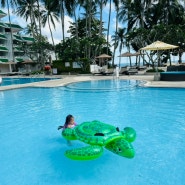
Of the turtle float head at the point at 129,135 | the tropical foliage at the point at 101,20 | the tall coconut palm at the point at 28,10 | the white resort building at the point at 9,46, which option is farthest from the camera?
the white resort building at the point at 9,46

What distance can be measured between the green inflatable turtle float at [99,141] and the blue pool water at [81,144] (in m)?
0.36

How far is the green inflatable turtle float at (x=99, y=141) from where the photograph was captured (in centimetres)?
404

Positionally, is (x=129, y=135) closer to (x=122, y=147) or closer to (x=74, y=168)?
(x=122, y=147)

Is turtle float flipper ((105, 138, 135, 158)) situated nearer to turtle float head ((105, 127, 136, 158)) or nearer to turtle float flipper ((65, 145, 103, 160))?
turtle float head ((105, 127, 136, 158))

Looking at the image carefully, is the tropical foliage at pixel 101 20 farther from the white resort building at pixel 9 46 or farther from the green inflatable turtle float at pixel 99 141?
the green inflatable turtle float at pixel 99 141

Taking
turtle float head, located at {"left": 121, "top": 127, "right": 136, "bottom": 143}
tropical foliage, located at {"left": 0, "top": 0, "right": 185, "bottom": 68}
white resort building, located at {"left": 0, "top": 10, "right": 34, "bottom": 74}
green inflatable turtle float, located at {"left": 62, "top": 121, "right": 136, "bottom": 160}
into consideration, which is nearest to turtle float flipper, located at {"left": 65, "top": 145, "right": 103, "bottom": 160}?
green inflatable turtle float, located at {"left": 62, "top": 121, "right": 136, "bottom": 160}

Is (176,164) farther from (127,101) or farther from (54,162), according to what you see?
(127,101)

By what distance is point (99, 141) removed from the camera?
4332 mm

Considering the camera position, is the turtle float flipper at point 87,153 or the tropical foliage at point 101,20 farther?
the tropical foliage at point 101,20

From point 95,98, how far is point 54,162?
7219mm

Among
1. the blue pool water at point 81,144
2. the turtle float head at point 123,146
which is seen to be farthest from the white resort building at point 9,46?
the turtle float head at point 123,146

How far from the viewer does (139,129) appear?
6.61 meters

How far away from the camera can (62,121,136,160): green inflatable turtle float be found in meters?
4.04

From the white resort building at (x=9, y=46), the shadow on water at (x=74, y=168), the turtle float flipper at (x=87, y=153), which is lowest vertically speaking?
the shadow on water at (x=74, y=168)
